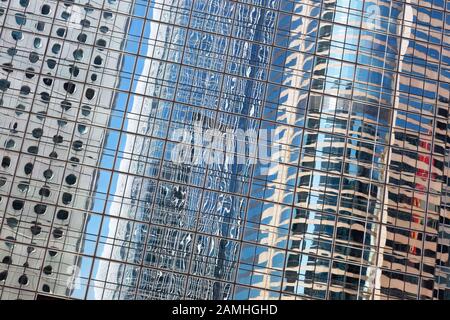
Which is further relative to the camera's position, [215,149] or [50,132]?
[215,149]

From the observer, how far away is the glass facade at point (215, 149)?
16.7 m

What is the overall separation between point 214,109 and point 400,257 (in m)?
4.87

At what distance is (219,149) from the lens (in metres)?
17.5

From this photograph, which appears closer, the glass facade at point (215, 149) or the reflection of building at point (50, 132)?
the reflection of building at point (50, 132)

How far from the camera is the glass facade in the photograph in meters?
16.7

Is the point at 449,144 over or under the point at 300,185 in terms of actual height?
over

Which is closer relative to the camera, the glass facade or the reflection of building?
the reflection of building

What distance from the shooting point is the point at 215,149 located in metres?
17.5
